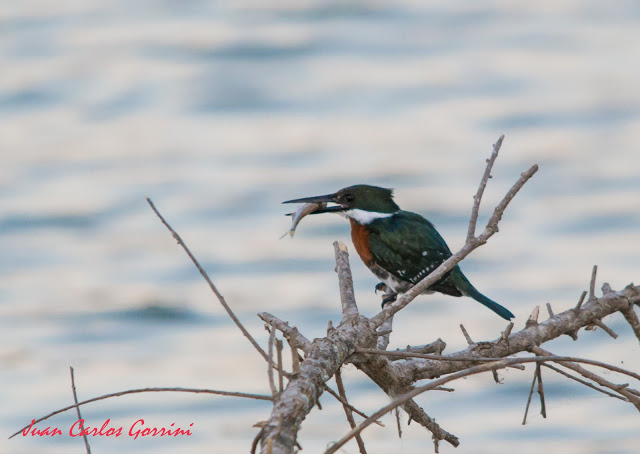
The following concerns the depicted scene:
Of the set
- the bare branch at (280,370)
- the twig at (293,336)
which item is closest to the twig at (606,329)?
the twig at (293,336)

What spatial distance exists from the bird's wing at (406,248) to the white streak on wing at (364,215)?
2cm

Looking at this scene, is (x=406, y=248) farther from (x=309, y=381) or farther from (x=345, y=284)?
(x=309, y=381)

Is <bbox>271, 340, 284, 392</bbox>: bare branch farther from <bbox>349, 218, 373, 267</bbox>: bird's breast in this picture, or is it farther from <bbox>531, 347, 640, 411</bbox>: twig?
<bbox>349, 218, 373, 267</bbox>: bird's breast

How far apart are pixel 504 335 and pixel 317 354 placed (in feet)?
2.26

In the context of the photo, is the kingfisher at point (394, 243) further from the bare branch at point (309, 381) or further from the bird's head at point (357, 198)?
the bare branch at point (309, 381)

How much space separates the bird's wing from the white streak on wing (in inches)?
1.0

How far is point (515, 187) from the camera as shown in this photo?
2221mm

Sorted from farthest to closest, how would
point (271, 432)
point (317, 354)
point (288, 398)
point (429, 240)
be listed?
1. point (429, 240)
2. point (317, 354)
3. point (288, 398)
4. point (271, 432)

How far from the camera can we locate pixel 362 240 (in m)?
4.84

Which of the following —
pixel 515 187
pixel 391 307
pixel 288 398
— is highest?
pixel 515 187

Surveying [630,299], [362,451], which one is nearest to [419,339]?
[630,299]

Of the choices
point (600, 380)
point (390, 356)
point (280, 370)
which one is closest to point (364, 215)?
point (390, 356)

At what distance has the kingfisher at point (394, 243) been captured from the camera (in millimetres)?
4617

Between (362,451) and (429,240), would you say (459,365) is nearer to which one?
(362,451)
